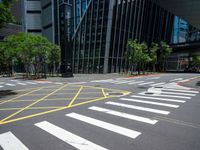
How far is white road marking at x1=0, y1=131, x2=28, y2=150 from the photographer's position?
538 cm

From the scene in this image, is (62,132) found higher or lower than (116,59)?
lower

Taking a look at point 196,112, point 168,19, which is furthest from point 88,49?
point 196,112

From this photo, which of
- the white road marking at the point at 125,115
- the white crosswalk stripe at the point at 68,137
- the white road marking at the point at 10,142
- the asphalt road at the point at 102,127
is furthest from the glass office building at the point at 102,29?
the white road marking at the point at 10,142

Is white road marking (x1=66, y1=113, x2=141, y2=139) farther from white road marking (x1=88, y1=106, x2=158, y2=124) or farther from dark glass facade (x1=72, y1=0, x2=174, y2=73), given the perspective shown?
dark glass facade (x1=72, y1=0, x2=174, y2=73)

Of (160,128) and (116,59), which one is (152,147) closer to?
(160,128)

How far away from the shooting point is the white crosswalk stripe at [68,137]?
537 cm

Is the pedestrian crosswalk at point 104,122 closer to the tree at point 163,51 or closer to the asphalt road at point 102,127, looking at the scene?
the asphalt road at point 102,127

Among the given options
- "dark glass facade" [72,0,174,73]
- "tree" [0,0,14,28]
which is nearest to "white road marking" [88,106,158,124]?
"tree" [0,0,14,28]

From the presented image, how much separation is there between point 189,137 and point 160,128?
3.50 feet

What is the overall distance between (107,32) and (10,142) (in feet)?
129

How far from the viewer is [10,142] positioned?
18.8ft

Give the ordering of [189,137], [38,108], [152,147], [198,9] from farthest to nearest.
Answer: [198,9] → [38,108] → [189,137] → [152,147]

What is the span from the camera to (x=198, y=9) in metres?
57.2

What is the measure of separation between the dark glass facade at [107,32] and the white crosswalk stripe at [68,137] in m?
37.3
